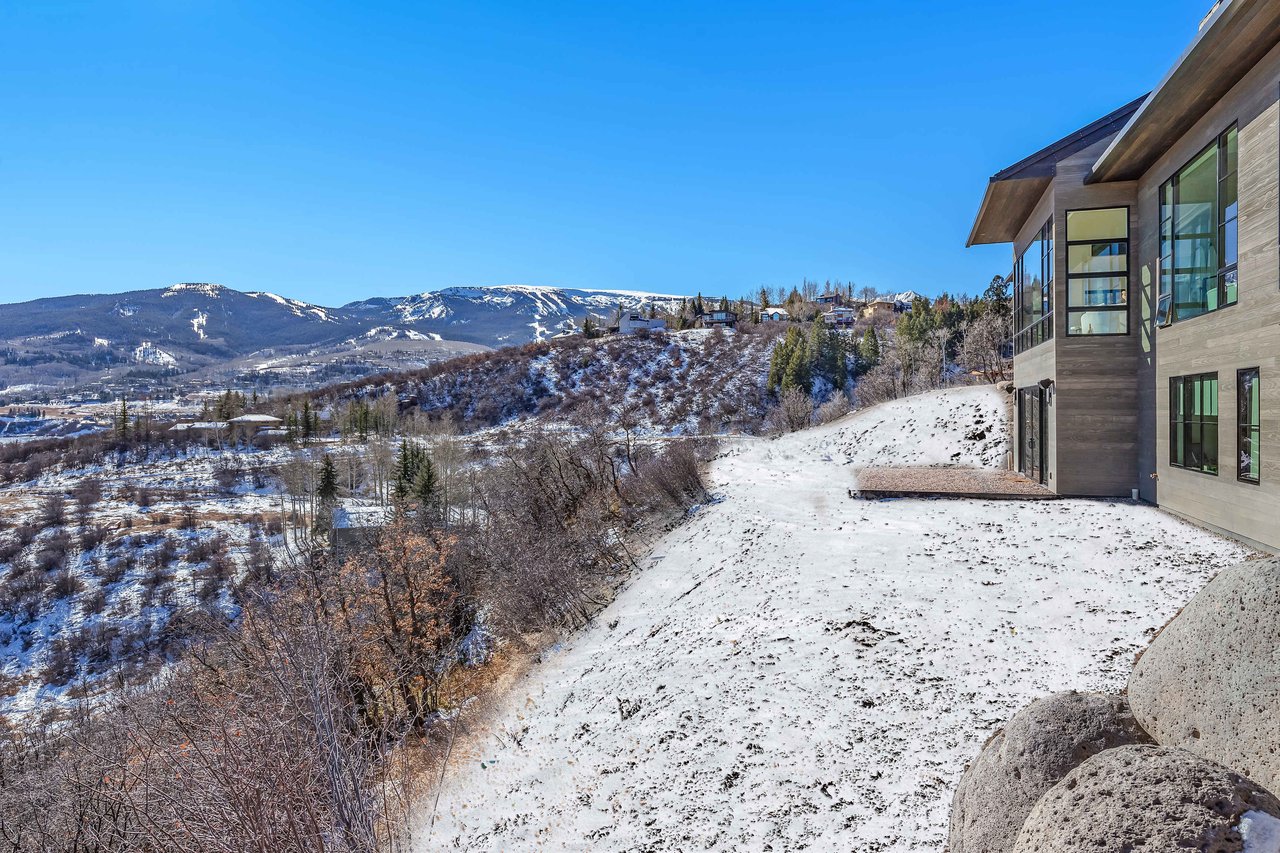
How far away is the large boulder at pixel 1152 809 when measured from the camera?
2.10 meters

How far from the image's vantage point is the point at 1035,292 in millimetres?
14898

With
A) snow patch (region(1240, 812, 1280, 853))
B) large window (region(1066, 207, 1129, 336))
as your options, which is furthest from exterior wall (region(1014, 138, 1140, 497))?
snow patch (region(1240, 812, 1280, 853))

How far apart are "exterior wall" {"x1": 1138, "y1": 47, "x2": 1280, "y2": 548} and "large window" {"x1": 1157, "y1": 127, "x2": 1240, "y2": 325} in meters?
0.19

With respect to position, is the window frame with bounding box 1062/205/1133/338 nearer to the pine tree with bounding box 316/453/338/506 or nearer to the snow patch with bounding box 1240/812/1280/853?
the snow patch with bounding box 1240/812/1280/853

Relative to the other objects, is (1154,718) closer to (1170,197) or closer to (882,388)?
(1170,197)

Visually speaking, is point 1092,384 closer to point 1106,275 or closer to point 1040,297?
point 1106,275

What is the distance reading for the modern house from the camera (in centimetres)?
Answer: 816

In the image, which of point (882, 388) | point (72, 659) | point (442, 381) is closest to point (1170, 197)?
point (882, 388)

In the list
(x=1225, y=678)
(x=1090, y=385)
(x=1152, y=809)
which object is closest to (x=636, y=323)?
(x=1090, y=385)

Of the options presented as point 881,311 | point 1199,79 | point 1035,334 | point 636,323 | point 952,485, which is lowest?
point 952,485

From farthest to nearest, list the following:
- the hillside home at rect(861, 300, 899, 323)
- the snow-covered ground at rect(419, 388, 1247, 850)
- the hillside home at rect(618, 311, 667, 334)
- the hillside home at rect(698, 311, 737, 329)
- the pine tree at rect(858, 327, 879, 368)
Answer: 1. the hillside home at rect(618, 311, 667, 334)
2. the hillside home at rect(861, 300, 899, 323)
3. the hillside home at rect(698, 311, 737, 329)
4. the pine tree at rect(858, 327, 879, 368)
5. the snow-covered ground at rect(419, 388, 1247, 850)

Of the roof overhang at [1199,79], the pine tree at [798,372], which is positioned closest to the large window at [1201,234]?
the roof overhang at [1199,79]

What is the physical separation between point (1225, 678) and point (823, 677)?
455cm

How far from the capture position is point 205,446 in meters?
77.2
